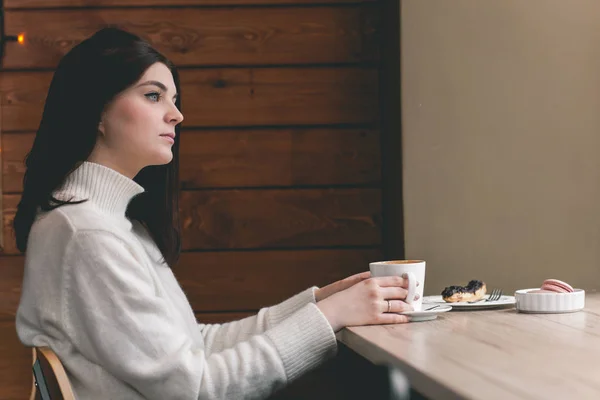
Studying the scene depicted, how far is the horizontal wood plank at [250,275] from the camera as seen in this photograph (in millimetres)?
2279

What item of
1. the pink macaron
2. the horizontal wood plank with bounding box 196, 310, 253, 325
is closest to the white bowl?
the pink macaron

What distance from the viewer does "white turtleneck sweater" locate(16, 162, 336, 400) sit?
1203 millimetres

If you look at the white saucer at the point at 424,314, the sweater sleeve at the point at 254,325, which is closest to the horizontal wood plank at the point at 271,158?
the sweater sleeve at the point at 254,325

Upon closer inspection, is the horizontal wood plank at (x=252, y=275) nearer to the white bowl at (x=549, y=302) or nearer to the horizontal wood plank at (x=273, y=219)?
the horizontal wood plank at (x=273, y=219)

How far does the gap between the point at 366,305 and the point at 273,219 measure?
0.93m

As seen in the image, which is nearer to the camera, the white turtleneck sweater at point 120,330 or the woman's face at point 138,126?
the white turtleneck sweater at point 120,330

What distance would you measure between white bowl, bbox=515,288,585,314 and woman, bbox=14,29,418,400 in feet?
0.85

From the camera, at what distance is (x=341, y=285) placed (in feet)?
5.23

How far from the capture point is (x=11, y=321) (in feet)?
7.38

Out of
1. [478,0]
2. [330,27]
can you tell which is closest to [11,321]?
[330,27]

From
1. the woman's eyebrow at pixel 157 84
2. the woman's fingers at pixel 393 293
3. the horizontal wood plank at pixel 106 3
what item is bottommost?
the woman's fingers at pixel 393 293

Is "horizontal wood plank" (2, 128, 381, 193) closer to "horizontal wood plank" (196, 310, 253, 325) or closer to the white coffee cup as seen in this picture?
"horizontal wood plank" (196, 310, 253, 325)

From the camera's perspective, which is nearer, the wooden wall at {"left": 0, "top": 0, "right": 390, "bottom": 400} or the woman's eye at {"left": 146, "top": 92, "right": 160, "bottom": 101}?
the woman's eye at {"left": 146, "top": 92, "right": 160, "bottom": 101}

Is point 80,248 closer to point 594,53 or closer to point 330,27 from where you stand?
point 330,27
